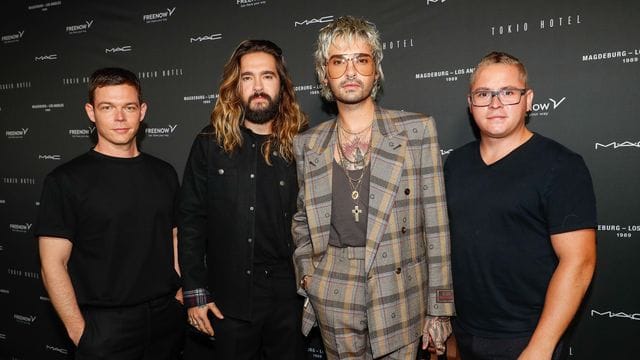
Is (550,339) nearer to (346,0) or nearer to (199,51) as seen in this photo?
(346,0)

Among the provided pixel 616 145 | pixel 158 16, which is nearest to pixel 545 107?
pixel 616 145

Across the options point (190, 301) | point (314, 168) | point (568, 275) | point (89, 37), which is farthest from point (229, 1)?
point (568, 275)

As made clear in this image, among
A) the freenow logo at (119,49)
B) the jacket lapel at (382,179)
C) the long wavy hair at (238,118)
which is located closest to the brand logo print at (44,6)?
the freenow logo at (119,49)

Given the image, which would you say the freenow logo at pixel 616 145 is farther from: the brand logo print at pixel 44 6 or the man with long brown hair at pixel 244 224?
the brand logo print at pixel 44 6

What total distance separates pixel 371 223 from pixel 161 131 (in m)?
2.09

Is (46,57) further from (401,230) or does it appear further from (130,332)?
(401,230)

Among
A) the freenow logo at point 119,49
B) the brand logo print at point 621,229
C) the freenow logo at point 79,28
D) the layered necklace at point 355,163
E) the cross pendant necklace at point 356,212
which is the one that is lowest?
the brand logo print at point 621,229

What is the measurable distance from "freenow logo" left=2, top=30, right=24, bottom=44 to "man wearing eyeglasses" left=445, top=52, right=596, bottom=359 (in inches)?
153

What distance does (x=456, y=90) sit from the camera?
8.06 feet

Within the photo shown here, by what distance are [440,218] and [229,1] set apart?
6.97ft

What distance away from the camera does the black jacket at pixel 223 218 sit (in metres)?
2.13

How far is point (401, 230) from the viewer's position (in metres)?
1.84

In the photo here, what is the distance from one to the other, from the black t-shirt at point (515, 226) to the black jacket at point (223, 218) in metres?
0.89

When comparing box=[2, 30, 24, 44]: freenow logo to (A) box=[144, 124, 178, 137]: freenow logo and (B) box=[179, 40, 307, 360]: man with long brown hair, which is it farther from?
(B) box=[179, 40, 307, 360]: man with long brown hair
